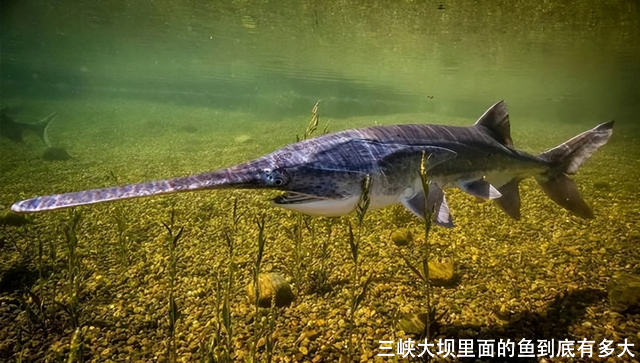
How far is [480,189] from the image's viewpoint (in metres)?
3.88

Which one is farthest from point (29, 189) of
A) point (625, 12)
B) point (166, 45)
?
point (166, 45)

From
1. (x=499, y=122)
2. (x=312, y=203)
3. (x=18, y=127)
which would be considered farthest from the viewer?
(x=18, y=127)

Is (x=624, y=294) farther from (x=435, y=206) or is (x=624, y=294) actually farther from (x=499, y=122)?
(x=499, y=122)

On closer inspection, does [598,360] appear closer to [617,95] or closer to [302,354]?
[302,354]

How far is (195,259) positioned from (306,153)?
2917mm

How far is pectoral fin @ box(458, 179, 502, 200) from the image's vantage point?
3.76 metres

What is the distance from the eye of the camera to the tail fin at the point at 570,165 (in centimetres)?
429

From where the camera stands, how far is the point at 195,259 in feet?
16.1

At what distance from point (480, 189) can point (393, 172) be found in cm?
132

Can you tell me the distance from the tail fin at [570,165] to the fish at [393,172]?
1 cm

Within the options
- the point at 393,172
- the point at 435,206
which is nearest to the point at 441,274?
the point at 435,206

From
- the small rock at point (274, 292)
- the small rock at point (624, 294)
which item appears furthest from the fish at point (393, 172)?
the small rock at point (274, 292)

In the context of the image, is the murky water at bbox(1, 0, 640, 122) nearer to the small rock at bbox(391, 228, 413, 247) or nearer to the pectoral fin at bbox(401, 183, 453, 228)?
the small rock at bbox(391, 228, 413, 247)

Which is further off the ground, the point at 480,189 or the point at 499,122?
the point at 499,122
